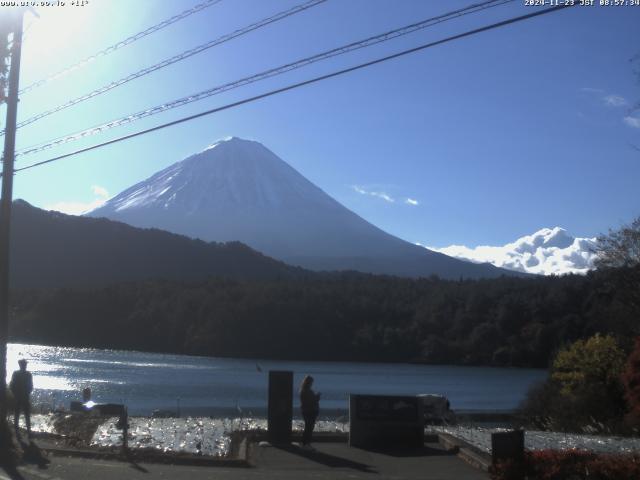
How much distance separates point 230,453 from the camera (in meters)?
14.1

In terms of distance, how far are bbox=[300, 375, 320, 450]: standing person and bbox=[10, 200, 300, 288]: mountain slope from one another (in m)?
75.0

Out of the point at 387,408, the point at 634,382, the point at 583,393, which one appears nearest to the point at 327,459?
the point at 387,408

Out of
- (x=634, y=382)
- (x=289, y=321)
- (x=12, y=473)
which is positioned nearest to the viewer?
(x=12, y=473)

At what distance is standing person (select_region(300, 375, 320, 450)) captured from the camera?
14.5 m

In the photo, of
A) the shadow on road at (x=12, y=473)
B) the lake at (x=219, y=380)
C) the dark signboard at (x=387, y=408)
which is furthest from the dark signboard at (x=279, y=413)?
the lake at (x=219, y=380)

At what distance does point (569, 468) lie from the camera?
34.2ft

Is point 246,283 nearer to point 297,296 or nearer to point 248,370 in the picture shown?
point 297,296

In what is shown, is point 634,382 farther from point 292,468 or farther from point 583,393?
point 292,468

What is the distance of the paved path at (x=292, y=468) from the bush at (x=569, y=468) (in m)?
1.38

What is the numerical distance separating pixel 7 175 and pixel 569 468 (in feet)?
33.7

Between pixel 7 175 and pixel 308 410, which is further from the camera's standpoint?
pixel 7 175

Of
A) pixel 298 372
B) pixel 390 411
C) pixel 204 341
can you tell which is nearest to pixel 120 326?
pixel 204 341

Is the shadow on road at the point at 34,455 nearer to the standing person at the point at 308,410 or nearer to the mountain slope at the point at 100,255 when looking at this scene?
the standing person at the point at 308,410

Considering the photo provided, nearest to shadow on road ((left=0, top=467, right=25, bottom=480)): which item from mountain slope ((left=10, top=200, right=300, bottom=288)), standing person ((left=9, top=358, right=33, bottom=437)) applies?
standing person ((left=9, top=358, right=33, bottom=437))
